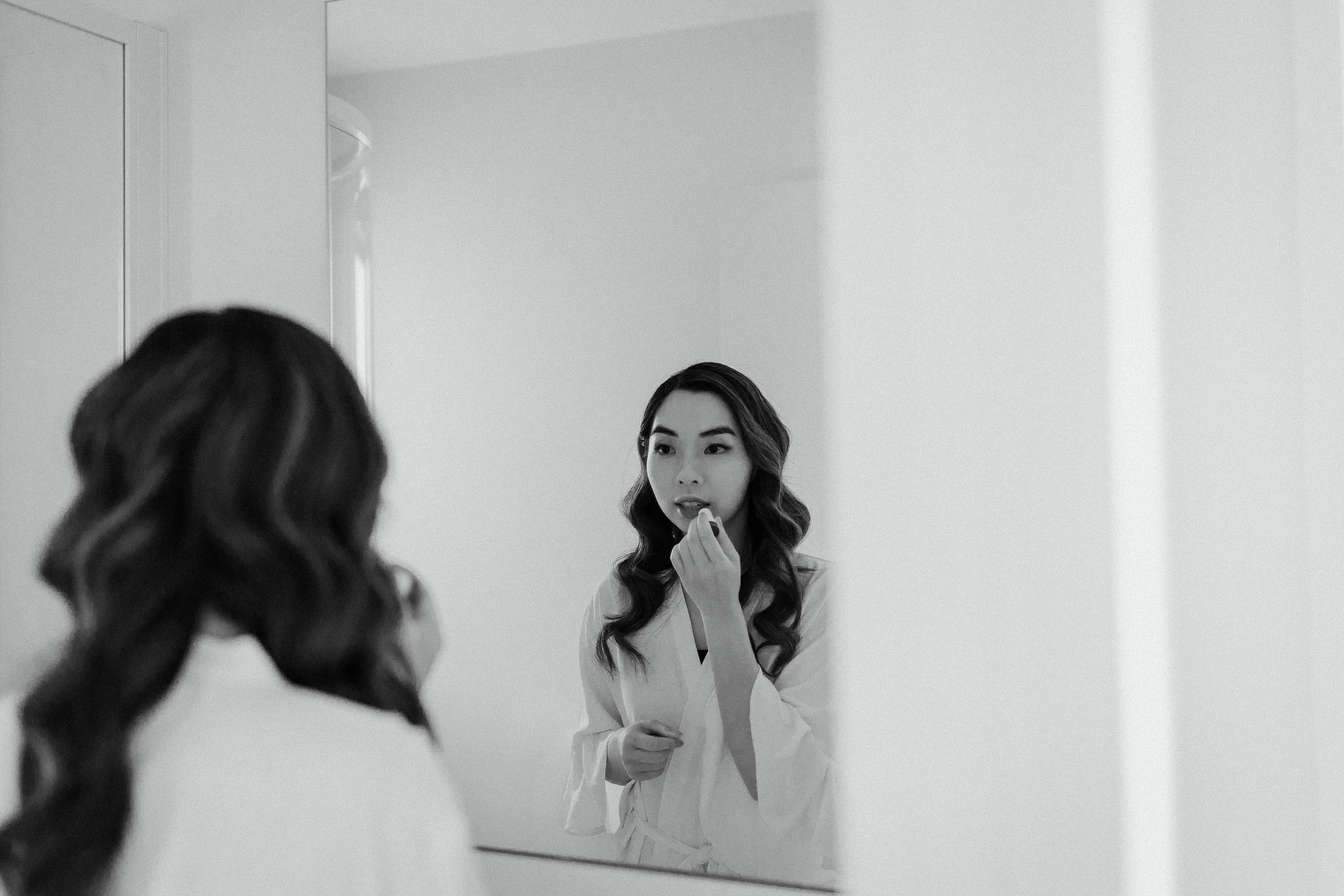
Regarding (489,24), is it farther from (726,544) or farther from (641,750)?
(641,750)

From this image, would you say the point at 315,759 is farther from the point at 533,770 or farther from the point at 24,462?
the point at 24,462

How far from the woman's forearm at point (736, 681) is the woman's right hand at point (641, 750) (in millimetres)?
69

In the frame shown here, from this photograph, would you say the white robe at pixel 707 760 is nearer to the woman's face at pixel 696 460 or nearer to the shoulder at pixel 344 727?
the woman's face at pixel 696 460

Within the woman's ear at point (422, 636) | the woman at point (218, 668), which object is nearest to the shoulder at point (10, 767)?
the woman at point (218, 668)

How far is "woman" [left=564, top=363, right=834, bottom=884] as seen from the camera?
134 cm

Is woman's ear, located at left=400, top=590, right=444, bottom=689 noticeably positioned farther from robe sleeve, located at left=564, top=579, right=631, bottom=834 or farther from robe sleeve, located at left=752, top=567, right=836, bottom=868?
robe sleeve, located at left=752, top=567, right=836, bottom=868

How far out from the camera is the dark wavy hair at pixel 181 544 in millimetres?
709

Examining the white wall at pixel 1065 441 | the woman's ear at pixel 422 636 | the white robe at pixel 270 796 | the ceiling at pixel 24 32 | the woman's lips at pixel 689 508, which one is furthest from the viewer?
the ceiling at pixel 24 32

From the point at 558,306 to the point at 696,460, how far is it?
0.26 metres

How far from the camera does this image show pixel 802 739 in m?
1.33

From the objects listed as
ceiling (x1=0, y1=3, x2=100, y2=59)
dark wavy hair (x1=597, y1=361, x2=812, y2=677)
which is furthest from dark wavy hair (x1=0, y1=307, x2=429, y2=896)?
ceiling (x1=0, y1=3, x2=100, y2=59)

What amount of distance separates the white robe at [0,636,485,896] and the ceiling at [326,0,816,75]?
0.96 m

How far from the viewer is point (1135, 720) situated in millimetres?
1170

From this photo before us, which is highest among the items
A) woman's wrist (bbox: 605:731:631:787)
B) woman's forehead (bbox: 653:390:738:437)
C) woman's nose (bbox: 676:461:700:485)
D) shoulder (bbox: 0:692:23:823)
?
woman's forehead (bbox: 653:390:738:437)
